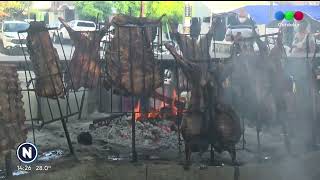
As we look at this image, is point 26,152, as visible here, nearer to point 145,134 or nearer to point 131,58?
point 131,58

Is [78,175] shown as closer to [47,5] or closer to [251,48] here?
[251,48]

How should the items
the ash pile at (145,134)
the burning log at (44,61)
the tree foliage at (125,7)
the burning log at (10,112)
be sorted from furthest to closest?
the tree foliage at (125,7), the ash pile at (145,134), the burning log at (44,61), the burning log at (10,112)

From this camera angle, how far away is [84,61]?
8234 millimetres

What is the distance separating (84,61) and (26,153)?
2899 millimetres

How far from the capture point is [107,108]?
1012cm

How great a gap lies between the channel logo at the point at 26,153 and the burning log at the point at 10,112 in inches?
4.8

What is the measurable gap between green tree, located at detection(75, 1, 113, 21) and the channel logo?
1212 inches

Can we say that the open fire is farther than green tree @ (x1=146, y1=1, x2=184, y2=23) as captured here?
No

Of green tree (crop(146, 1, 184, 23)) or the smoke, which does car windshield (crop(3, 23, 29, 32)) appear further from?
green tree (crop(146, 1, 184, 23))

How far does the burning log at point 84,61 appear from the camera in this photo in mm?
8070

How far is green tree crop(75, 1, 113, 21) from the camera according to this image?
1503 inches

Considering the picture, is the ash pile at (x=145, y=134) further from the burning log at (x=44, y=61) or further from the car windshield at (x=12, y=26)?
the car windshield at (x=12, y=26)

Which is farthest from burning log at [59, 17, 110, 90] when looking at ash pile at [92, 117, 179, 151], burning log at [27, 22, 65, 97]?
burning log at [27, 22, 65, 97]

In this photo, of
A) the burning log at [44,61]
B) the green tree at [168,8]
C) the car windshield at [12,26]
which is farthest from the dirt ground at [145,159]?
the green tree at [168,8]
